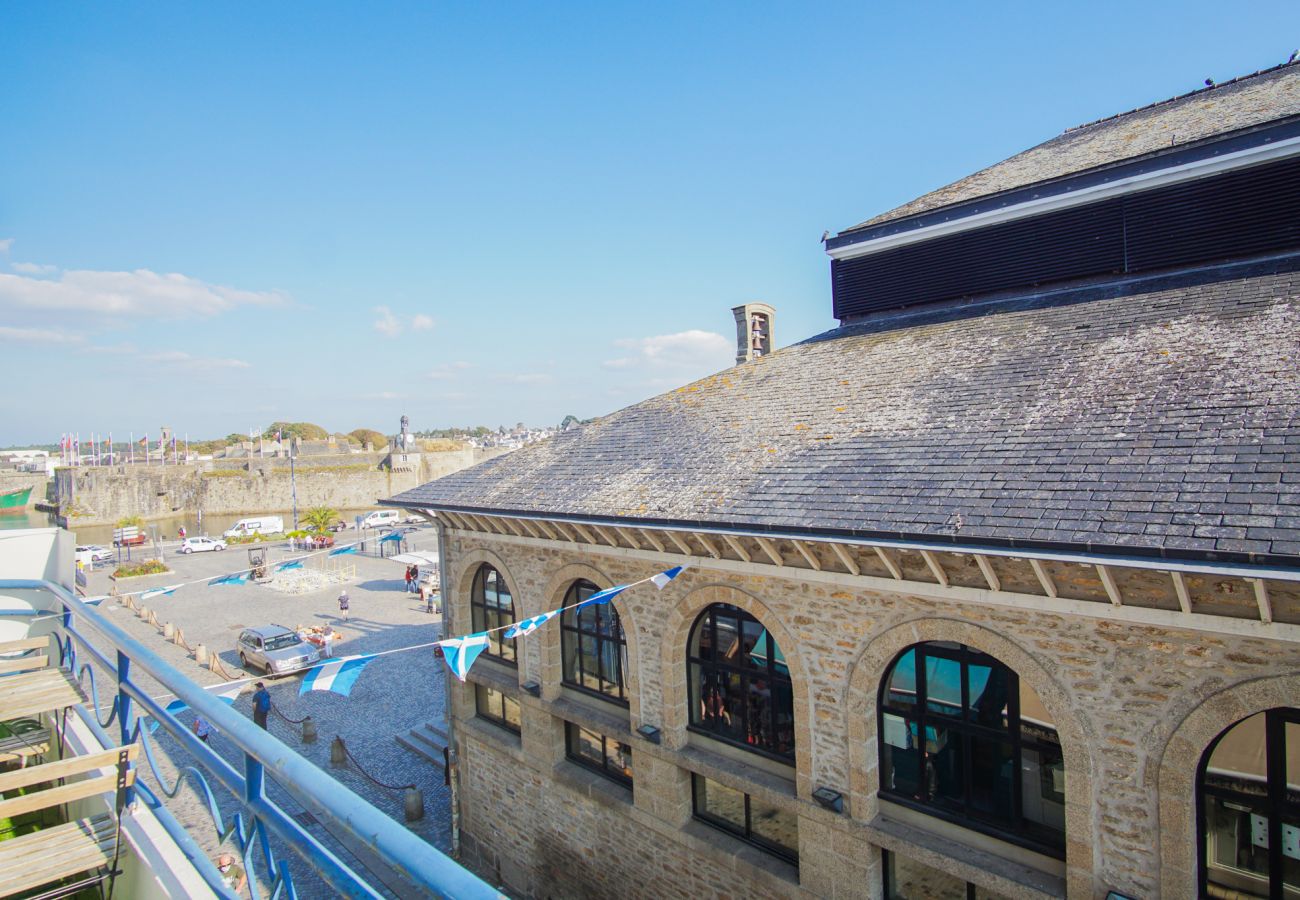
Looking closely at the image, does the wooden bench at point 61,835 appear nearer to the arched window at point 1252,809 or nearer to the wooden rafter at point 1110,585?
the wooden rafter at point 1110,585

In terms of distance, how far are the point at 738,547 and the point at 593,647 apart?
4.00m

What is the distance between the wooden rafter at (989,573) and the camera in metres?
6.33

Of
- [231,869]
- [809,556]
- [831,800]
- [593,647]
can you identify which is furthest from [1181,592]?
[231,869]

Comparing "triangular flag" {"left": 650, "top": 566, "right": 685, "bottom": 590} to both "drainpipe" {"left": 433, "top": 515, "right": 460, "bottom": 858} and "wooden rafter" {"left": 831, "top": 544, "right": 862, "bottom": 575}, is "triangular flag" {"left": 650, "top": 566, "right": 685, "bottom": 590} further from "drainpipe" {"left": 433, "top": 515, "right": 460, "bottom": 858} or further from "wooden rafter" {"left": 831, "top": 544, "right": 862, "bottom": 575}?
"drainpipe" {"left": 433, "top": 515, "right": 460, "bottom": 858}

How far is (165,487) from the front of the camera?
6344 centimetres

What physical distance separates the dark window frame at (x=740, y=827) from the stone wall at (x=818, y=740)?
130 mm

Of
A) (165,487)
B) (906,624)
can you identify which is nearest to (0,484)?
(165,487)

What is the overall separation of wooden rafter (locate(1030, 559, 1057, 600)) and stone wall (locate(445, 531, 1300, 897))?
0.26m

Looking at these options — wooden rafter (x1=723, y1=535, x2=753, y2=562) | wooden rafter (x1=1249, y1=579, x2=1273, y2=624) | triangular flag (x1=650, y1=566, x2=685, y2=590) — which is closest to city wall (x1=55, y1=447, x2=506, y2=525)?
triangular flag (x1=650, y1=566, x2=685, y2=590)

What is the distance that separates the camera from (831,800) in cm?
770

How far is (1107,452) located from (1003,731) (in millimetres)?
2756

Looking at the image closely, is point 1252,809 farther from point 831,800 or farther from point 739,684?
point 739,684

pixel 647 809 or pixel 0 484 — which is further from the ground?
pixel 0 484

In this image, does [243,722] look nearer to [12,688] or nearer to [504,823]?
[12,688]
